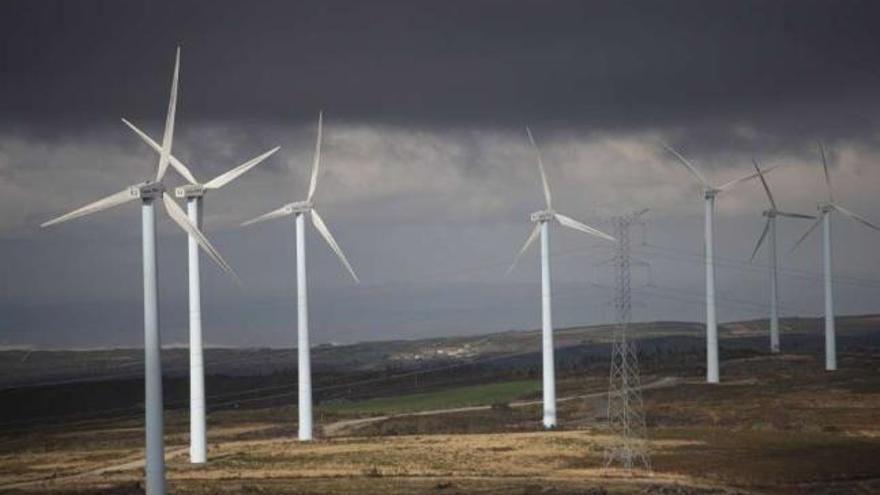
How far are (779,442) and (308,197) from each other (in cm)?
4637

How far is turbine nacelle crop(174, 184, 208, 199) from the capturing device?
102463 millimetres

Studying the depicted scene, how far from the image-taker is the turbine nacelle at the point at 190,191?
102463 millimetres

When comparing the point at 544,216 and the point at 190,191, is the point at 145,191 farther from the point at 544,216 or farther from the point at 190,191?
the point at 544,216

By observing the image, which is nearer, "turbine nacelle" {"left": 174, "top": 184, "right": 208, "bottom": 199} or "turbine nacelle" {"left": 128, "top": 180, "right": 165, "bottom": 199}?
"turbine nacelle" {"left": 128, "top": 180, "right": 165, "bottom": 199}

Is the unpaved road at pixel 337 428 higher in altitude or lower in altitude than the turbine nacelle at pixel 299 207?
lower

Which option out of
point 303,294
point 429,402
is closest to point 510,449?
point 303,294

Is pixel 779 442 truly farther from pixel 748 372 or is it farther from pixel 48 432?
pixel 48 432

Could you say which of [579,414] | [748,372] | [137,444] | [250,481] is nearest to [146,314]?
[250,481]

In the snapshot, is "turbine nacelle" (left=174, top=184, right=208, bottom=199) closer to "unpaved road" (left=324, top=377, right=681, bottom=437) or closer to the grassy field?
the grassy field

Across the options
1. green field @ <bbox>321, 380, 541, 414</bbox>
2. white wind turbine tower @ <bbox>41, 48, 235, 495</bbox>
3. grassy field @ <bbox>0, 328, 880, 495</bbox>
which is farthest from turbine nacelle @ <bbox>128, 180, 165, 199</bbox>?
green field @ <bbox>321, 380, 541, 414</bbox>

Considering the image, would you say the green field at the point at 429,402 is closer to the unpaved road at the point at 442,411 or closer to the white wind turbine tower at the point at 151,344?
the unpaved road at the point at 442,411

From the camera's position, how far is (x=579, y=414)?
14875 cm

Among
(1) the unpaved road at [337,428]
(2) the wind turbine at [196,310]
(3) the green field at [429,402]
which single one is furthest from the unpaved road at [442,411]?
(2) the wind turbine at [196,310]

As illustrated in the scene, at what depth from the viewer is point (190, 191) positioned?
338 ft
